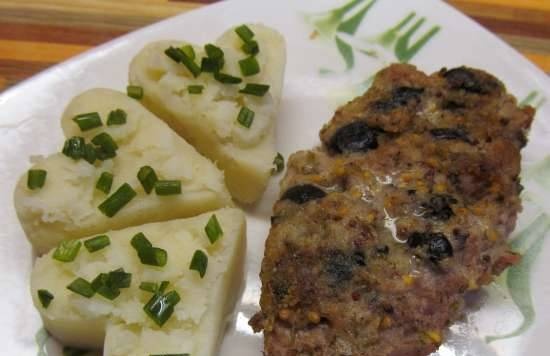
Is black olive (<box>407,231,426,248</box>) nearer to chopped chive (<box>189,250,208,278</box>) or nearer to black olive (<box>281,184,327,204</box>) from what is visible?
black olive (<box>281,184,327,204</box>)

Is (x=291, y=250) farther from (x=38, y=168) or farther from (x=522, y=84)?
(x=522, y=84)

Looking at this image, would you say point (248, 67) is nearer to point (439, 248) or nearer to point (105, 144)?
point (105, 144)

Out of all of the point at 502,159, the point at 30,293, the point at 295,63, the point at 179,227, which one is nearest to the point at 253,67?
the point at 295,63

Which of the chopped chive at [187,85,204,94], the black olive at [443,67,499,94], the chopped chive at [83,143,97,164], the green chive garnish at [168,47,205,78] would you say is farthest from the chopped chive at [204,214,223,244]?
the black olive at [443,67,499,94]

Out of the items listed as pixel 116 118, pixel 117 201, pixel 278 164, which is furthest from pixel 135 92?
pixel 278 164

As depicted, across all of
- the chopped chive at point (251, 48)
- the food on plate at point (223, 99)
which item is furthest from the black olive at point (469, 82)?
the chopped chive at point (251, 48)

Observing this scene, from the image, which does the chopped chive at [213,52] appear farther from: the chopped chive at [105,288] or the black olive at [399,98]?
the chopped chive at [105,288]

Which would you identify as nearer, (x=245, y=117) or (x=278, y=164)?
(x=245, y=117)
